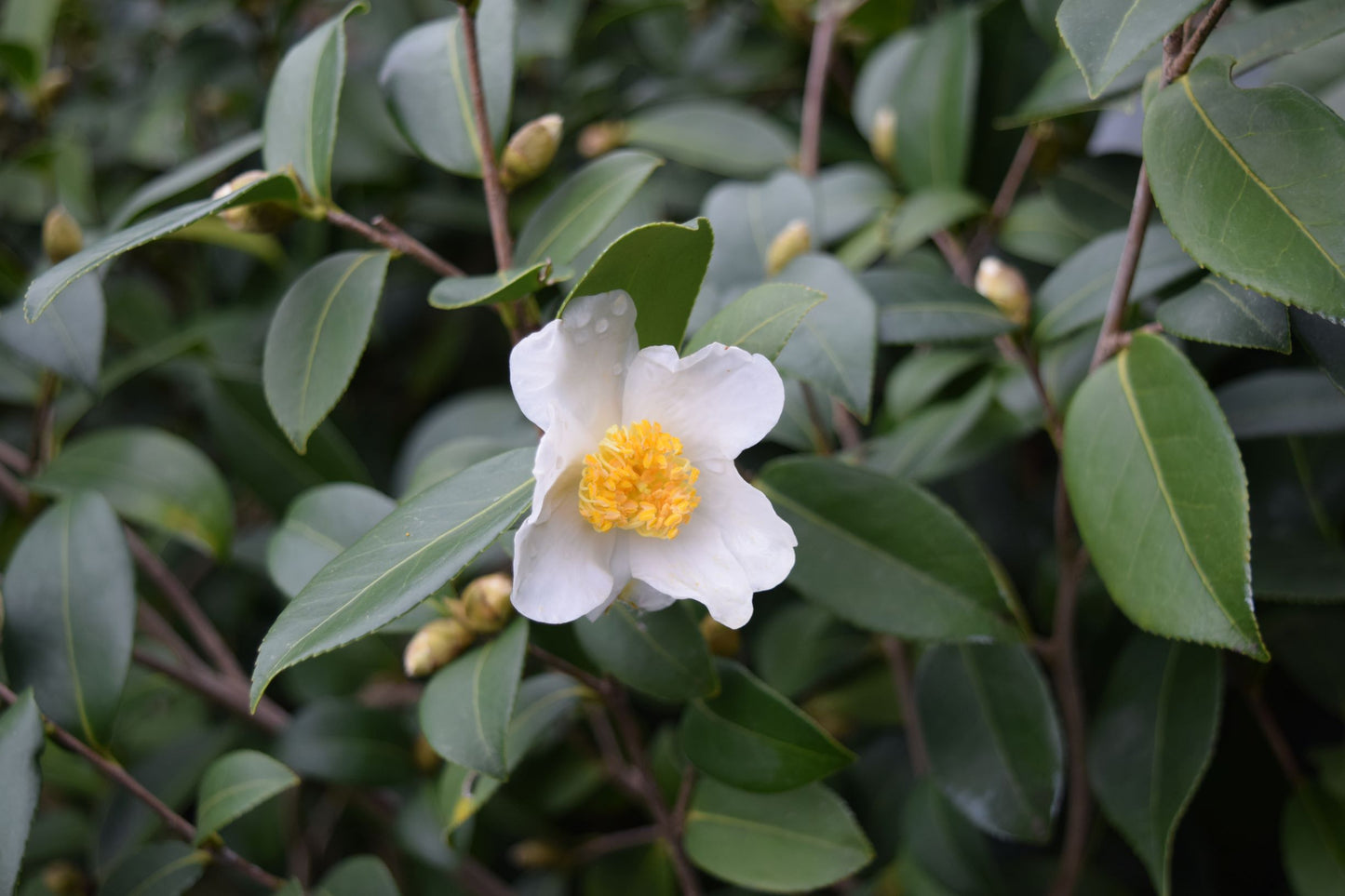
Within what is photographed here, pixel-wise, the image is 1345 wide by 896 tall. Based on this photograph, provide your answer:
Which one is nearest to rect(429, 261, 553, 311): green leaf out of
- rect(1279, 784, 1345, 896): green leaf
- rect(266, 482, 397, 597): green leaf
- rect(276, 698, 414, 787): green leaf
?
rect(266, 482, 397, 597): green leaf

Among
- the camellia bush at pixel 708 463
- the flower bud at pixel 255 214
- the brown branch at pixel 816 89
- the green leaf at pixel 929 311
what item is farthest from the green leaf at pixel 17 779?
the brown branch at pixel 816 89


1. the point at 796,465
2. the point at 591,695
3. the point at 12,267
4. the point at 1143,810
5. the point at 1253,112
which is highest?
the point at 1253,112

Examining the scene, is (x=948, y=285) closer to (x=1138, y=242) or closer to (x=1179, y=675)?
(x=1138, y=242)

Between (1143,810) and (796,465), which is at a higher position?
(796,465)

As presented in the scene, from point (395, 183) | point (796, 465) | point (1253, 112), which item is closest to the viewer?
point (1253, 112)

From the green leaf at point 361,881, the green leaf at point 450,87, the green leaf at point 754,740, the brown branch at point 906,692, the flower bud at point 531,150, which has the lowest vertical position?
the brown branch at point 906,692

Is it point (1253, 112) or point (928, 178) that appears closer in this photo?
point (1253, 112)

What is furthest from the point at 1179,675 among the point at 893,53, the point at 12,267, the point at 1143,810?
the point at 12,267

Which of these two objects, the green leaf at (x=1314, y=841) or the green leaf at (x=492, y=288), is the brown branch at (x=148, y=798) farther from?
the green leaf at (x=1314, y=841)
